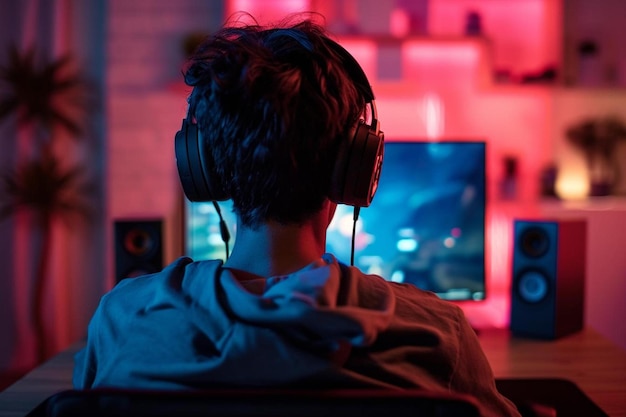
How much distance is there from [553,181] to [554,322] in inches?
59.5

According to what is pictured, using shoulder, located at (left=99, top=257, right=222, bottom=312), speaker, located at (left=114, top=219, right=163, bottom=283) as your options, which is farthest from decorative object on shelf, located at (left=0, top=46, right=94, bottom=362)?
shoulder, located at (left=99, top=257, right=222, bottom=312)

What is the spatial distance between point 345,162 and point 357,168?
32 mm

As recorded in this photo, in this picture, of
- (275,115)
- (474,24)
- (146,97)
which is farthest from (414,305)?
(146,97)

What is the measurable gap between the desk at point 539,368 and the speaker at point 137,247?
0.25 metres

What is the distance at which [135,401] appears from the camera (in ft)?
1.75

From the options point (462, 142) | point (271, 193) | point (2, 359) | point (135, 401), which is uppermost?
point (462, 142)

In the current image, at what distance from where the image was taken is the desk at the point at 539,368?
112cm

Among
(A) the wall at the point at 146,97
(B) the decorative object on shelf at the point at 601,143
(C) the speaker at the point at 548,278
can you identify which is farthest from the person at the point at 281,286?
(B) the decorative object on shelf at the point at 601,143

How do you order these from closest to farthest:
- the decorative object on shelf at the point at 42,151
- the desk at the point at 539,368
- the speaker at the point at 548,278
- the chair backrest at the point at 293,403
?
1. the chair backrest at the point at 293,403
2. the desk at the point at 539,368
3. the speaker at the point at 548,278
4. the decorative object on shelf at the point at 42,151

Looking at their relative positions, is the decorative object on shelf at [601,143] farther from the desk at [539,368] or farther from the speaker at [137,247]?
the speaker at [137,247]

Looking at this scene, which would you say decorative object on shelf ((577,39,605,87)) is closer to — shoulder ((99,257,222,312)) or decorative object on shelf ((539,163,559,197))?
decorative object on shelf ((539,163,559,197))

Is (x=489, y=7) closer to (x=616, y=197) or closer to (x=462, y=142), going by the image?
(x=616, y=197)

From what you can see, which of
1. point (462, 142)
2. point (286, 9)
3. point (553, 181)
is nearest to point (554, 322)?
point (462, 142)

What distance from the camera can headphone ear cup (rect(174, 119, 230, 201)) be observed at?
0.87m
